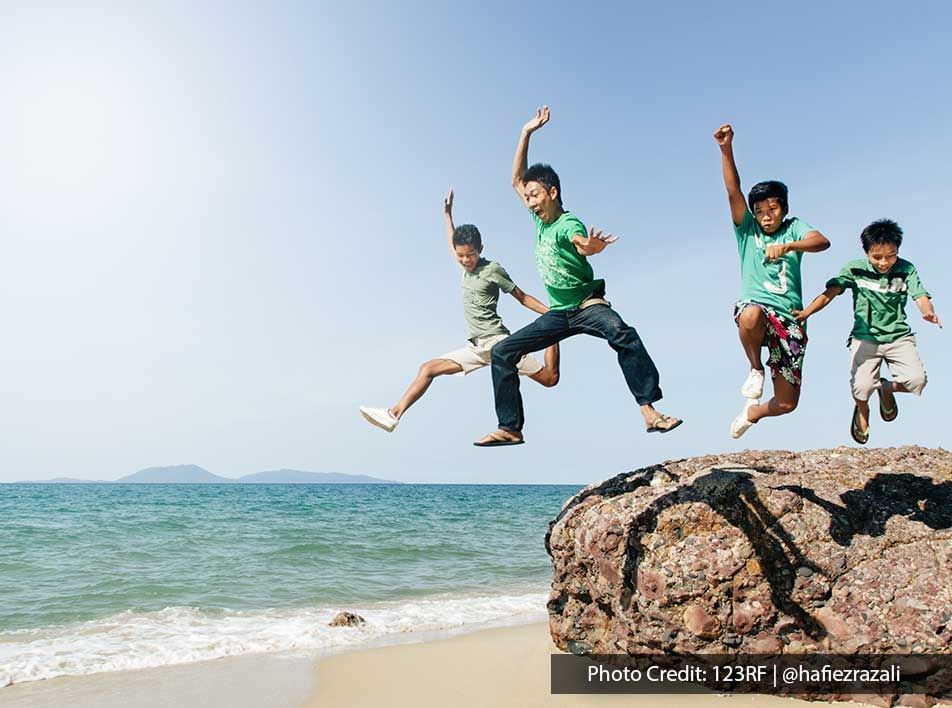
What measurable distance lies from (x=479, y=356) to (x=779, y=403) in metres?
2.56

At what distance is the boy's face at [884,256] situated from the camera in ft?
20.4

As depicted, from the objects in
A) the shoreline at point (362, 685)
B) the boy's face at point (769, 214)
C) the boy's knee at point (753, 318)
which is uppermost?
the boy's face at point (769, 214)

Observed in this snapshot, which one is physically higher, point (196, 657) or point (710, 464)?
point (710, 464)

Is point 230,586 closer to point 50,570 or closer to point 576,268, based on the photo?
point 50,570

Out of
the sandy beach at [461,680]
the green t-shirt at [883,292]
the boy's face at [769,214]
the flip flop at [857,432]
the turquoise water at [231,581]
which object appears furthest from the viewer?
the turquoise water at [231,581]

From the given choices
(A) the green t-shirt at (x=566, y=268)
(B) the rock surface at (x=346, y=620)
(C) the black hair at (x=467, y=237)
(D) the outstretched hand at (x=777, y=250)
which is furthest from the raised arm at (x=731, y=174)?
(B) the rock surface at (x=346, y=620)

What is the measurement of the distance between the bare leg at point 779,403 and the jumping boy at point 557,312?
99 centimetres

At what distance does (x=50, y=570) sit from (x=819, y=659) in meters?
19.2

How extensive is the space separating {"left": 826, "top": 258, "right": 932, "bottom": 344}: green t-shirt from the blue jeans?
2.36m

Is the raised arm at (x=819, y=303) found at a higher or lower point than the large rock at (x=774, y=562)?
higher

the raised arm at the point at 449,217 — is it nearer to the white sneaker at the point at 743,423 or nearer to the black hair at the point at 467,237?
the black hair at the point at 467,237

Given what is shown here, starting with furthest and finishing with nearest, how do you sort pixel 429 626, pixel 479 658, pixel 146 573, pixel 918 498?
pixel 146 573
pixel 429 626
pixel 479 658
pixel 918 498

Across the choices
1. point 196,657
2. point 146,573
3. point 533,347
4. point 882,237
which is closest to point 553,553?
point 533,347

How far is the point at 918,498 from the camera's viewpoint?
786cm
